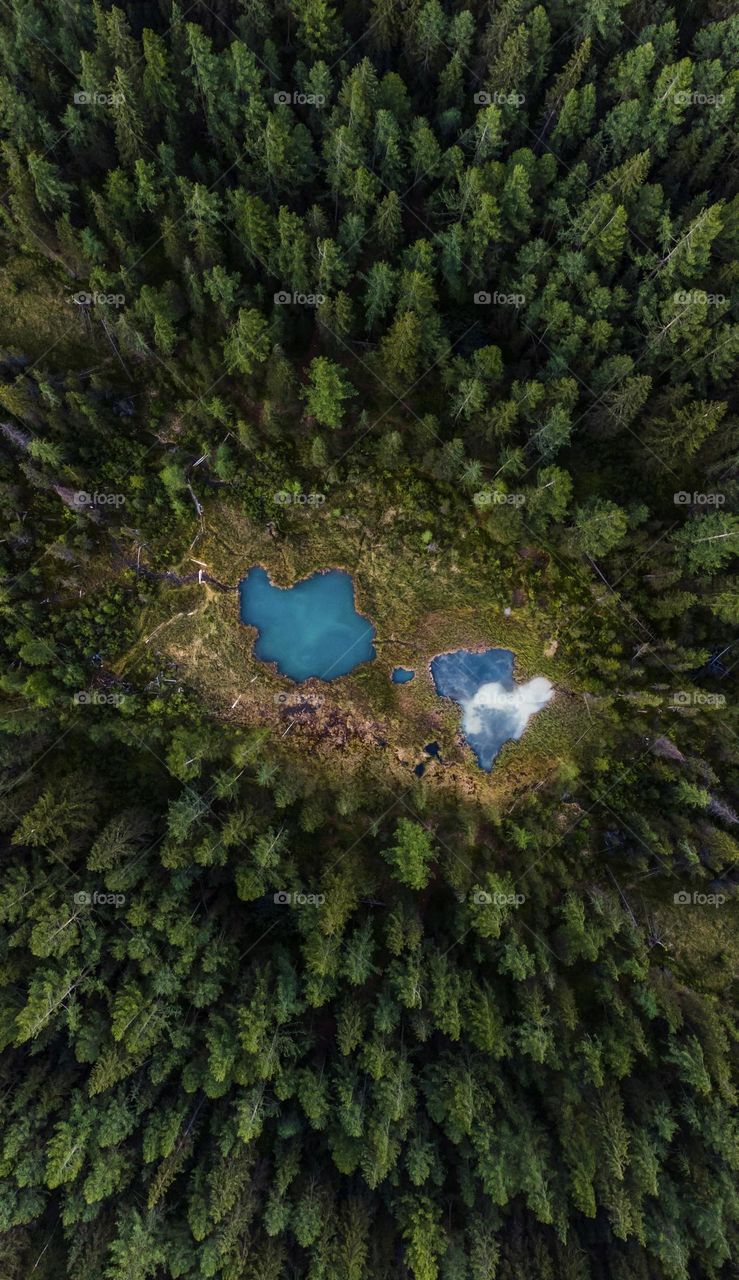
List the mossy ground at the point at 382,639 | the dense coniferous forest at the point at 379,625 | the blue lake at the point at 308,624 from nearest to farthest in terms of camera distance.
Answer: the dense coniferous forest at the point at 379,625 < the mossy ground at the point at 382,639 < the blue lake at the point at 308,624

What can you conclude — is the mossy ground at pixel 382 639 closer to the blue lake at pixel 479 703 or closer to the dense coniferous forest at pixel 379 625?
the dense coniferous forest at pixel 379 625

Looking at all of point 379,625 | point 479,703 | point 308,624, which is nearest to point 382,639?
point 379,625

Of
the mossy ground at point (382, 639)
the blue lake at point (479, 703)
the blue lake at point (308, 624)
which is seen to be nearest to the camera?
the mossy ground at point (382, 639)

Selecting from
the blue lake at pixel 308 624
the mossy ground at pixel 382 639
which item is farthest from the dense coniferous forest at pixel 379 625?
the blue lake at pixel 308 624

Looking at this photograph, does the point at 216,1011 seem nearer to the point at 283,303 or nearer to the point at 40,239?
the point at 283,303

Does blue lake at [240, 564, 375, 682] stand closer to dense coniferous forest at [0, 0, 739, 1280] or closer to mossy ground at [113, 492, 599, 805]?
mossy ground at [113, 492, 599, 805]
